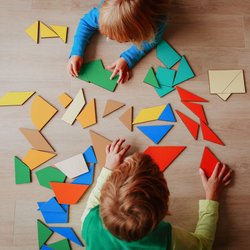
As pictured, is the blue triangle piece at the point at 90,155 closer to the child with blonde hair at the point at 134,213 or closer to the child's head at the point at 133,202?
the child with blonde hair at the point at 134,213

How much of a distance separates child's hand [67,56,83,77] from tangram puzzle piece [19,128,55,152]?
0.81 ft

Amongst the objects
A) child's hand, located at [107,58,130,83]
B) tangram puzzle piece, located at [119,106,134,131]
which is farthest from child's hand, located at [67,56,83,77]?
tangram puzzle piece, located at [119,106,134,131]

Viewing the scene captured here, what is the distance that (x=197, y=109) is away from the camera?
1193mm

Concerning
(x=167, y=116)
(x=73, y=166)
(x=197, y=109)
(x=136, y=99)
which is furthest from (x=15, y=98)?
(x=197, y=109)

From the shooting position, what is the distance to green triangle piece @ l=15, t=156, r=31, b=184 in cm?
114

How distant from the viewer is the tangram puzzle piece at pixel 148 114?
1.19m

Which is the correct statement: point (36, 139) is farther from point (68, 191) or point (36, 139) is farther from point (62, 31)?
point (62, 31)

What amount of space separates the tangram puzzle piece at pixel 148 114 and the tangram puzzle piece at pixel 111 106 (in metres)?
0.07

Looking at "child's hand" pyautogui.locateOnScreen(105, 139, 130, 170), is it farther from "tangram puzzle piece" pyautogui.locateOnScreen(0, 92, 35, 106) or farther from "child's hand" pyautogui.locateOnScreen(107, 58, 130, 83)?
"tangram puzzle piece" pyautogui.locateOnScreen(0, 92, 35, 106)

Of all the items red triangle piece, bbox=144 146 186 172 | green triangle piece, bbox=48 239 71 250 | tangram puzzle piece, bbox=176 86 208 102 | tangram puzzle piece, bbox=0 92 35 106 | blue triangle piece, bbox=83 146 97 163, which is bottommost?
green triangle piece, bbox=48 239 71 250

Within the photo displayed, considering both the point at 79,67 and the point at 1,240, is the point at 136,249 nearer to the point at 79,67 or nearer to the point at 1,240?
the point at 1,240

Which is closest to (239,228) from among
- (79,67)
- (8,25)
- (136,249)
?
(136,249)

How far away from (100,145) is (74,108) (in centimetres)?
17

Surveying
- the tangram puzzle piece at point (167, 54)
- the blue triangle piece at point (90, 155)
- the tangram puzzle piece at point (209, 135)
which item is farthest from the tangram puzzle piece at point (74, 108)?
the tangram puzzle piece at point (209, 135)
